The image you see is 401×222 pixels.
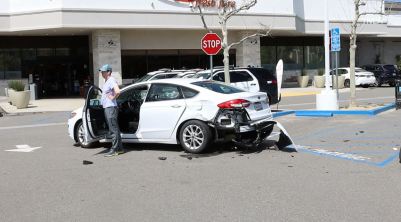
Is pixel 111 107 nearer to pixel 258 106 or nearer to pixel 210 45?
pixel 258 106

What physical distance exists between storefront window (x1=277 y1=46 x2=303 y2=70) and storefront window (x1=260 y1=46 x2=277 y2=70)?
53 cm

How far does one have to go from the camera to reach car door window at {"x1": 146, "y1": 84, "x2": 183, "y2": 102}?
10.7m

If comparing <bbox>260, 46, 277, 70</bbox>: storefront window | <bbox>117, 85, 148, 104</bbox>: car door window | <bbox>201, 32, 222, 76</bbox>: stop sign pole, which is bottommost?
<bbox>117, 85, 148, 104</bbox>: car door window

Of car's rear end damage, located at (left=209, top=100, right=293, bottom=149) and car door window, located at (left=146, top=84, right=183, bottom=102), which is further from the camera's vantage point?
car door window, located at (left=146, top=84, right=183, bottom=102)

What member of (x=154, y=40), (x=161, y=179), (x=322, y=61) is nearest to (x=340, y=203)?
(x=161, y=179)

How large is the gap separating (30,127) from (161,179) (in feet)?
33.3

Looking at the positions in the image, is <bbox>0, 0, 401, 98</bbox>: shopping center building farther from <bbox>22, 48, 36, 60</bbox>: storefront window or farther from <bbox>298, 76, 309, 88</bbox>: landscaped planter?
<bbox>298, 76, 309, 88</bbox>: landscaped planter

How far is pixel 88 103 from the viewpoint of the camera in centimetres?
1062

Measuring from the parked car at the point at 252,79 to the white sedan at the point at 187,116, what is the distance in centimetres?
823

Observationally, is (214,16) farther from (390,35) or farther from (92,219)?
(92,219)

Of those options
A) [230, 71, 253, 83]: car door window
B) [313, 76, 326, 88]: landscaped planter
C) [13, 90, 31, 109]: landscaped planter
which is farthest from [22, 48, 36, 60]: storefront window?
[313, 76, 326, 88]: landscaped planter

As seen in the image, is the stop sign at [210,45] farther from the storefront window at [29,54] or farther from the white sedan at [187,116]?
the storefront window at [29,54]

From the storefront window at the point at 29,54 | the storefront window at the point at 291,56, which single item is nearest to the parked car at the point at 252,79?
the storefront window at the point at 29,54

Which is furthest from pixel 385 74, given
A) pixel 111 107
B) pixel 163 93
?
pixel 111 107
